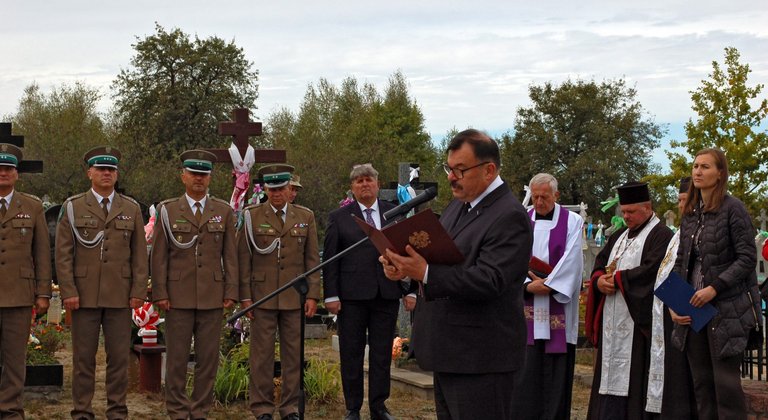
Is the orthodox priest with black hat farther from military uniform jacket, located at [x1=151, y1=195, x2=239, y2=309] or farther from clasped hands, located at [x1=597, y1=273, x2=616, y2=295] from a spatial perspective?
military uniform jacket, located at [x1=151, y1=195, x2=239, y2=309]

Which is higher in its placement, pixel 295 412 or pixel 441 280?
pixel 441 280

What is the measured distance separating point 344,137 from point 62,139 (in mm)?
19537

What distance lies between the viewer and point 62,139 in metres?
40.9

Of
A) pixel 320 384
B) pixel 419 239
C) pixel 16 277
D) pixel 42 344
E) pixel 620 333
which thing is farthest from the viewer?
pixel 42 344

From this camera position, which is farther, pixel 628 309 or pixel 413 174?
pixel 413 174

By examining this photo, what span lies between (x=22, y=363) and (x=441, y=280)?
4.39m

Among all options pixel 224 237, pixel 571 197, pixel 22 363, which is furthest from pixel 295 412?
pixel 571 197

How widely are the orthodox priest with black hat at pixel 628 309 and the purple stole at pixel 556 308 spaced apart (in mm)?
334

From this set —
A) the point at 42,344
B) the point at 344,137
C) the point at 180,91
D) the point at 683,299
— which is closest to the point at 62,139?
the point at 180,91

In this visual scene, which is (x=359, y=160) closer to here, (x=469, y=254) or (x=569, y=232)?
(x=569, y=232)

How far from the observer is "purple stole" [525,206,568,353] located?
826 centimetres

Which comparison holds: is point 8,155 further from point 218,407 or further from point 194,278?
point 218,407

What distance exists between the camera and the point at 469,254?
16.9ft

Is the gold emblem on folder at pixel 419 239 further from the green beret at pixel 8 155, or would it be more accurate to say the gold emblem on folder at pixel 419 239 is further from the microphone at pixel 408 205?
the green beret at pixel 8 155
